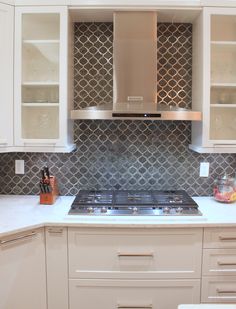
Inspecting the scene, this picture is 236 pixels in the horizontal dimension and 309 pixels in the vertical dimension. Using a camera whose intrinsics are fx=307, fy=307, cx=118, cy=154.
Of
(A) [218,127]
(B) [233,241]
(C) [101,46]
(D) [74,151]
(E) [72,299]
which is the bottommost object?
(E) [72,299]

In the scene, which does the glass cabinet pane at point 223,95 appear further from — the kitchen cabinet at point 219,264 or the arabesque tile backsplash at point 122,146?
the kitchen cabinet at point 219,264

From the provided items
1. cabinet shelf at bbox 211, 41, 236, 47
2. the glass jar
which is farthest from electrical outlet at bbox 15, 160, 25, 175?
cabinet shelf at bbox 211, 41, 236, 47

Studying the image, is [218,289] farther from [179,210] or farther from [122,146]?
[122,146]

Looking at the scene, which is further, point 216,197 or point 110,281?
point 216,197

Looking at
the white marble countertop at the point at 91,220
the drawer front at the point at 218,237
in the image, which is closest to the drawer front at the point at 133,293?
the drawer front at the point at 218,237

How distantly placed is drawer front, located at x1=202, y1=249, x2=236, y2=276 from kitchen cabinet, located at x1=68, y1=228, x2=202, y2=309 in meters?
0.04

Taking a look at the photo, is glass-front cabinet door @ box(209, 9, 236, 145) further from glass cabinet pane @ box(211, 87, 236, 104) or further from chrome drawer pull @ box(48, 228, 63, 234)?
chrome drawer pull @ box(48, 228, 63, 234)

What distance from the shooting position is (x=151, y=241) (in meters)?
1.95

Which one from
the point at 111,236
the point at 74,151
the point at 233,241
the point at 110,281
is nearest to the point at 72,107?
the point at 74,151

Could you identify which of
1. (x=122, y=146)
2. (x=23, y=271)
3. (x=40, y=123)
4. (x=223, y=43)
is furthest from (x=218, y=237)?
(x=40, y=123)

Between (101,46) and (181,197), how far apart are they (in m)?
1.35

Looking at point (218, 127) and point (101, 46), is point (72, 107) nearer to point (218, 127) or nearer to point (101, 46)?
point (101, 46)

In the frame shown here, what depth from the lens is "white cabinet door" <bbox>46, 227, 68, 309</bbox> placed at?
6.34ft

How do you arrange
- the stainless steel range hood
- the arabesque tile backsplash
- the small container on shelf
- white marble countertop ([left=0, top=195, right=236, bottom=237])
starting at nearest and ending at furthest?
white marble countertop ([left=0, top=195, right=236, bottom=237]), the stainless steel range hood, the small container on shelf, the arabesque tile backsplash
